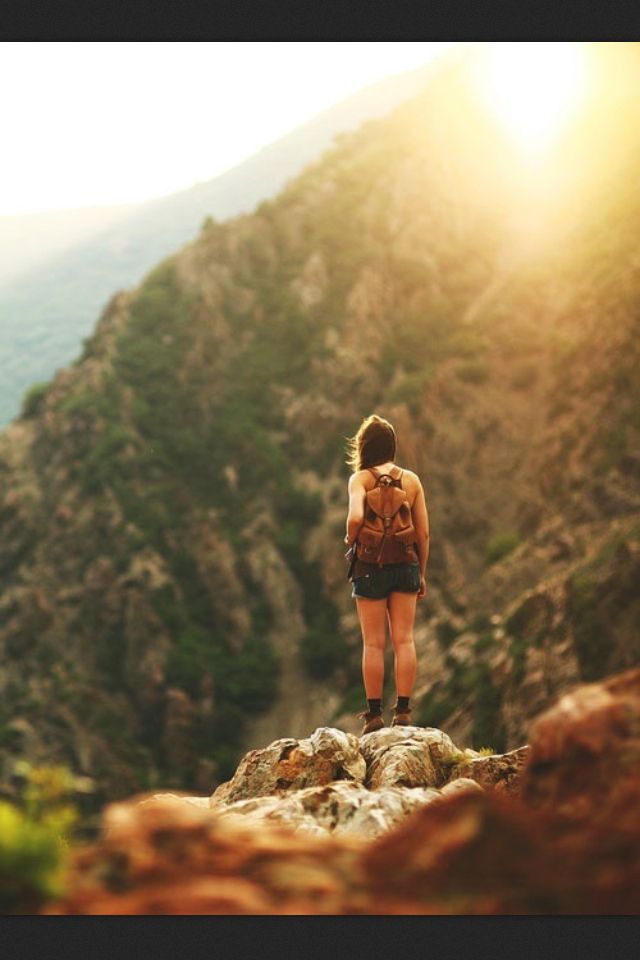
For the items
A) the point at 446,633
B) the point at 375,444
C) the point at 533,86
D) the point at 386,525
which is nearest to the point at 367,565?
the point at 386,525

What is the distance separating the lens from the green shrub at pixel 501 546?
7794 centimetres

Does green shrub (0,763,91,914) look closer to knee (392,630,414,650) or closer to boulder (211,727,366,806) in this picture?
boulder (211,727,366,806)

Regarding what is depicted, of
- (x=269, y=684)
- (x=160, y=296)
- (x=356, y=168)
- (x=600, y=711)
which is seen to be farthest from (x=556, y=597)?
(x=356, y=168)

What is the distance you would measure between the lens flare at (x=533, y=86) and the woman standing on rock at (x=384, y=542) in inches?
3768

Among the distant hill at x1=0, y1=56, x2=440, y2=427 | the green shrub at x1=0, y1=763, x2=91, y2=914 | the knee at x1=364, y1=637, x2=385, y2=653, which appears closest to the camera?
the green shrub at x1=0, y1=763, x2=91, y2=914

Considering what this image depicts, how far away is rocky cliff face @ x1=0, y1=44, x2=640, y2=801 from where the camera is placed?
78562 mm

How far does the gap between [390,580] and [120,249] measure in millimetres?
183140

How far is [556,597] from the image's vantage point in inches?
2269

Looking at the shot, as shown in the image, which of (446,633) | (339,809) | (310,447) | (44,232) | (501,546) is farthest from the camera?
(44,232)

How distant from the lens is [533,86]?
400 ft

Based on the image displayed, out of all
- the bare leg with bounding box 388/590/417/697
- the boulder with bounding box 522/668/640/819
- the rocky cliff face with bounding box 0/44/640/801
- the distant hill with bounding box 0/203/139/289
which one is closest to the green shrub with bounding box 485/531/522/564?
the rocky cliff face with bounding box 0/44/640/801

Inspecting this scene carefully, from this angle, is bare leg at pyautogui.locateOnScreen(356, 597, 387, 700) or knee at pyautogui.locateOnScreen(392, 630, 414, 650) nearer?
bare leg at pyautogui.locateOnScreen(356, 597, 387, 700)

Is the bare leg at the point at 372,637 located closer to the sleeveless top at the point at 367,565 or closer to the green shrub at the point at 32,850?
the sleeveless top at the point at 367,565

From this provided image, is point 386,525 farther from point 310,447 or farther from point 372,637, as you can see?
point 310,447
